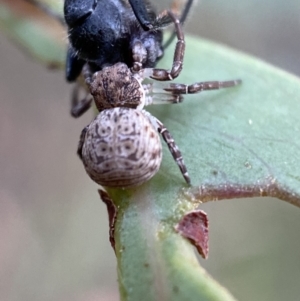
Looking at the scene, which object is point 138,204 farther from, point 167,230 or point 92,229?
point 92,229

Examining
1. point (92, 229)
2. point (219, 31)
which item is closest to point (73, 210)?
point (92, 229)

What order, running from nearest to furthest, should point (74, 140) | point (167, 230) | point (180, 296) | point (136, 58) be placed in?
point (180, 296)
point (167, 230)
point (136, 58)
point (74, 140)

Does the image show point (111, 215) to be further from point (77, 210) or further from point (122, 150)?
point (77, 210)

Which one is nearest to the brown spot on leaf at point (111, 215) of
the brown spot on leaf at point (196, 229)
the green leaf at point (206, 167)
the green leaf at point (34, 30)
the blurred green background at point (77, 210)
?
the green leaf at point (206, 167)

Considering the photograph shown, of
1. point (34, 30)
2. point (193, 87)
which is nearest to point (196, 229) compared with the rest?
point (193, 87)

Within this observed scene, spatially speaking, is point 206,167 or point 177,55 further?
point 177,55

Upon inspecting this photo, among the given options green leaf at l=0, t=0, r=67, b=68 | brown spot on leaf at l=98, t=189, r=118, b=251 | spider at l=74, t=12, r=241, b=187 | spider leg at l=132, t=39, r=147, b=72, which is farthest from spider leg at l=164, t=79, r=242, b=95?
green leaf at l=0, t=0, r=67, b=68

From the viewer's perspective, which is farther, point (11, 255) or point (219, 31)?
→ point (219, 31)
